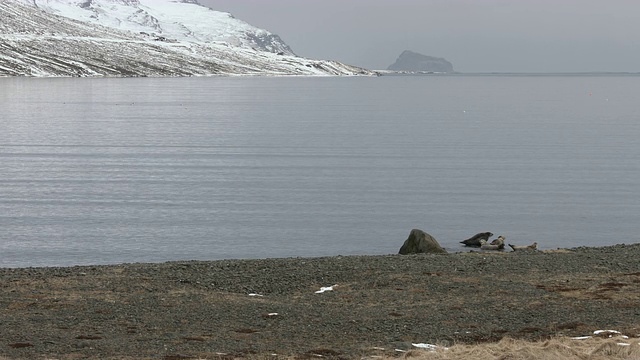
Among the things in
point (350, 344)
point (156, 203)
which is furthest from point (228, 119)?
point (350, 344)

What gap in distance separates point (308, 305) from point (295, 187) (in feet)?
94.8

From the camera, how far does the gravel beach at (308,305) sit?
15.9 metres

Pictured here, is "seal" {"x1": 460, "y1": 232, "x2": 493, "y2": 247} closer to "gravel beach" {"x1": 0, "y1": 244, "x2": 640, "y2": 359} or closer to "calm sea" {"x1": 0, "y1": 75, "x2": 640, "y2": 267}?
"calm sea" {"x1": 0, "y1": 75, "x2": 640, "y2": 267}

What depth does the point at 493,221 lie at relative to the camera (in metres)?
37.9

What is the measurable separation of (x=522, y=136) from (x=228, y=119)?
37.5 m

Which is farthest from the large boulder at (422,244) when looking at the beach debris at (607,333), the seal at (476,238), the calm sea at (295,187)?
the beach debris at (607,333)

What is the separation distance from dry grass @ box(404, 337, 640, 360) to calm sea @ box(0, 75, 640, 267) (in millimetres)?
17292

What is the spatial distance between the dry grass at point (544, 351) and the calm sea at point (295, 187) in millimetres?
17292

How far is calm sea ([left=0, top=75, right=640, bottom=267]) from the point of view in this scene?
111 ft

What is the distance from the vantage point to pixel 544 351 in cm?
1364

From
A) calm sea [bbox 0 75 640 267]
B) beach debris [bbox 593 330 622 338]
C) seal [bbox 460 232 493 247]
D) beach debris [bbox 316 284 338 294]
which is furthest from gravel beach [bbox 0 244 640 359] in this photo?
calm sea [bbox 0 75 640 267]

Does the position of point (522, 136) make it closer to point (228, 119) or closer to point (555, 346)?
point (228, 119)

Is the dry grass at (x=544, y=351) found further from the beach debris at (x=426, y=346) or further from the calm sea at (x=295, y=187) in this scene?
the calm sea at (x=295, y=187)

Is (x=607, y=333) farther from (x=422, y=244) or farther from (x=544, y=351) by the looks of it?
(x=422, y=244)
